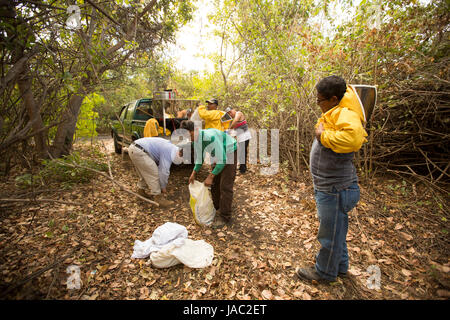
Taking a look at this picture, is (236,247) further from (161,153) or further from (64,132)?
(64,132)

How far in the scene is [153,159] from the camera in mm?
3598

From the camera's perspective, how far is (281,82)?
4.29 metres

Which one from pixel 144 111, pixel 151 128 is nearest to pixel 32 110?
pixel 151 128

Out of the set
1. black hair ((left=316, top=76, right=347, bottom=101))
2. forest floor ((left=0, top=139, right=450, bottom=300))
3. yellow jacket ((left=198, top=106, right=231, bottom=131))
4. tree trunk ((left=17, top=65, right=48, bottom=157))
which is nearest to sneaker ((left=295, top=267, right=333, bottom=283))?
forest floor ((left=0, top=139, right=450, bottom=300))

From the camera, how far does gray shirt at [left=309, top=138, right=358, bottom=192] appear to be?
1.70 m

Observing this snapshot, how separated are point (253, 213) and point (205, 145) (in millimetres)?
1695

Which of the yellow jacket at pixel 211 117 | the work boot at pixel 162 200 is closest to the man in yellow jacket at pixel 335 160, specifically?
the work boot at pixel 162 200

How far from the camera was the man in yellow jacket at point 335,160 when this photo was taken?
150cm

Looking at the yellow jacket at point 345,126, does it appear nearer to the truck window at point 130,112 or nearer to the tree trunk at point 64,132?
the tree trunk at point 64,132

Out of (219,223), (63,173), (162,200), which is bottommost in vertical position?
(219,223)

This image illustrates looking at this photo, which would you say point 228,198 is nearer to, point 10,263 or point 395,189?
point 10,263

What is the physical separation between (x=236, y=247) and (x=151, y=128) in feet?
12.2

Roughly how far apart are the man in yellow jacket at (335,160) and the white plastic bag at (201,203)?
1.75 m

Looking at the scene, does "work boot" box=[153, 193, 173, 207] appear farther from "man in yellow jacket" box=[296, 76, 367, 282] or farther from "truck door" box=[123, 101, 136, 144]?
"truck door" box=[123, 101, 136, 144]
